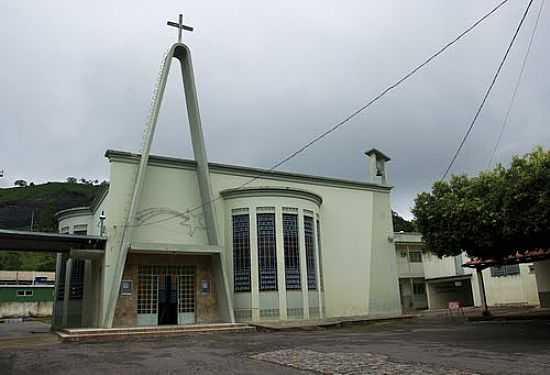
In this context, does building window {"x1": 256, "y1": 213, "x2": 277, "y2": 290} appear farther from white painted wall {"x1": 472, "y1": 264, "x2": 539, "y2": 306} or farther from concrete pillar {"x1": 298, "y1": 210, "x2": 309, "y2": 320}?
white painted wall {"x1": 472, "y1": 264, "x2": 539, "y2": 306}

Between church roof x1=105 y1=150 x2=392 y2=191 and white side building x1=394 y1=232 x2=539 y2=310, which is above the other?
church roof x1=105 y1=150 x2=392 y2=191

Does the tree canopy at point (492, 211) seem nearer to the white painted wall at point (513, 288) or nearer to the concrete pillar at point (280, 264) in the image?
the concrete pillar at point (280, 264)

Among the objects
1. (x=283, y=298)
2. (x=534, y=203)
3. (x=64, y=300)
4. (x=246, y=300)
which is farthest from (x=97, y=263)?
(x=534, y=203)

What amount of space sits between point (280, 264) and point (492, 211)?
9.85 meters

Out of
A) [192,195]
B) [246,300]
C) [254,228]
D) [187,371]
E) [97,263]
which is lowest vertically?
[187,371]

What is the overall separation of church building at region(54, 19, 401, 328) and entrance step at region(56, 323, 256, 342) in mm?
1374

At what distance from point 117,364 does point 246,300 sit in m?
11.0

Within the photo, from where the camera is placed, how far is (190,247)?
64.1ft

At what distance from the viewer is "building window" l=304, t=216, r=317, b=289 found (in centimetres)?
2148

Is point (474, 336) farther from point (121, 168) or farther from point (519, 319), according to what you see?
point (121, 168)

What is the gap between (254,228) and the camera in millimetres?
20906

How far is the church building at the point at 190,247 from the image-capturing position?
19.4 meters

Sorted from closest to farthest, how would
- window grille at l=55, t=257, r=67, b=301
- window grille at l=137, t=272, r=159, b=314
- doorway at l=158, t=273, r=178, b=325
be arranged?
window grille at l=137, t=272, r=159, b=314 < doorway at l=158, t=273, r=178, b=325 < window grille at l=55, t=257, r=67, b=301

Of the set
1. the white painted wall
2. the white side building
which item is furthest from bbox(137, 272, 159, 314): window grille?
the white painted wall
